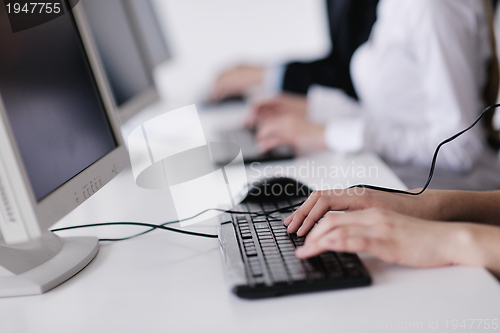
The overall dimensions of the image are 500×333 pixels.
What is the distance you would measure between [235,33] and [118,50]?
1.92 metres

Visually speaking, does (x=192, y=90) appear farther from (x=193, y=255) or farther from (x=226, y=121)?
(x=193, y=255)

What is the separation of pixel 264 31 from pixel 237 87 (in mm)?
1135

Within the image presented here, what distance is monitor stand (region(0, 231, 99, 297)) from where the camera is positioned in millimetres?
539

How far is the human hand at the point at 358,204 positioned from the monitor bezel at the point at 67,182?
28 centimetres

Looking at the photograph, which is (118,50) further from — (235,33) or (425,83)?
(235,33)

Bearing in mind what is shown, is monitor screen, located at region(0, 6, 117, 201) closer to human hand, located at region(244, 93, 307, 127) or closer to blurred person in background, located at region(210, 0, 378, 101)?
human hand, located at region(244, 93, 307, 127)

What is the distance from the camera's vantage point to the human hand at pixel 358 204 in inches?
23.3

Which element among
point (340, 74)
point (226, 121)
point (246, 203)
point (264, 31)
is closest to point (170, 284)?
point (246, 203)

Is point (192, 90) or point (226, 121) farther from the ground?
point (192, 90)

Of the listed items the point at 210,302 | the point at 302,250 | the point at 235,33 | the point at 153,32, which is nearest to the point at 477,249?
the point at 302,250

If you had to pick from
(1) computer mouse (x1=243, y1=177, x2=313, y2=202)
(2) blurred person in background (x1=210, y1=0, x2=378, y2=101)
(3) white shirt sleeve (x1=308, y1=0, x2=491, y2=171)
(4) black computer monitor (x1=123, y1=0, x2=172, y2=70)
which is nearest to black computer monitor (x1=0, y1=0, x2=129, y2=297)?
(1) computer mouse (x1=243, y1=177, x2=313, y2=202)

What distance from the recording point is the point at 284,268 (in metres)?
0.49


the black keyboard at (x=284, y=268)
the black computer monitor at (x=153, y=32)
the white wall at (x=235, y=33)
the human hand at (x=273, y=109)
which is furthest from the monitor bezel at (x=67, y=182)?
the white wall at (x=235, y=33)

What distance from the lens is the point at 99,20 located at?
41.6 inches
